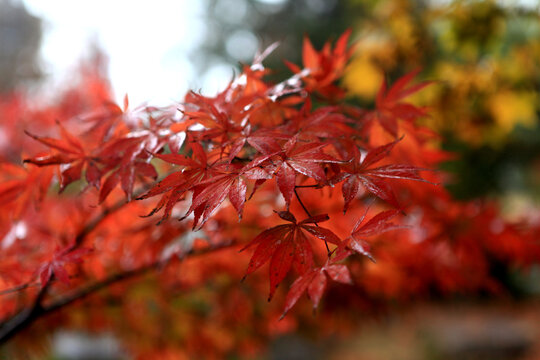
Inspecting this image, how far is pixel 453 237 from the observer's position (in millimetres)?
1571

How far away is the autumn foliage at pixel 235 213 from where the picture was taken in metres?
0.69

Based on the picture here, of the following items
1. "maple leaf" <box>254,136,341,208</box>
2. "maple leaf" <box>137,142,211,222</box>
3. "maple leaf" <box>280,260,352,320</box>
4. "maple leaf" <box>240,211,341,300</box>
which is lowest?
"maple leaf" <box>280,260,352,320</box>

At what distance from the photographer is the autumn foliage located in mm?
694

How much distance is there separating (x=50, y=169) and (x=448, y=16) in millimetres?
1990

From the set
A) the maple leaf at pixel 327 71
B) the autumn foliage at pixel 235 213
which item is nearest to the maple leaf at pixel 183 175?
the autumn foliage at pixel 235 213

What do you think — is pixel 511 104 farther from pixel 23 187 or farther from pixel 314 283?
pixel 23 187

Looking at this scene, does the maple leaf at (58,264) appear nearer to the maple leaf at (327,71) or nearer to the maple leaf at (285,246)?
the maple leaf at (285,246)

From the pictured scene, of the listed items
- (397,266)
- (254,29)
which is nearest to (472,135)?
(397,266)

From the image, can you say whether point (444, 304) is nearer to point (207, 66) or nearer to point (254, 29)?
point (254, 29)

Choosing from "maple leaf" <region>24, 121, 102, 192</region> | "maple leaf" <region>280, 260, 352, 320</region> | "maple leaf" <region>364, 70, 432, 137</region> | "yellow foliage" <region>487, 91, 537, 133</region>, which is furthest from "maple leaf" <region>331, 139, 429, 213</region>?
"yellow foliage" <region>487, 91, 537, 133</region>

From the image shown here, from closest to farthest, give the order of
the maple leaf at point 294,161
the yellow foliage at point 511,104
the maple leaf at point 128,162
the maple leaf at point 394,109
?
the maple leaf at point 294,161 < the maple leaf at point 128,162 < the maple leaf at point 394,109 < the yellow foliage at point 511,104

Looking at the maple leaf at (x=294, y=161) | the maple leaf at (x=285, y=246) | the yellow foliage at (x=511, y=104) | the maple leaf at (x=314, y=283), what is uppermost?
the maple leaf at (x=294, y=161)

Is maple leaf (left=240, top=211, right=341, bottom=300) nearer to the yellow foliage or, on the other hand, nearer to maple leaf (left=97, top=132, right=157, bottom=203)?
maple leaf (left=97, top=132, right=157, bottom=203)

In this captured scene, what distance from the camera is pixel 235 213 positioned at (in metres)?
1.40
